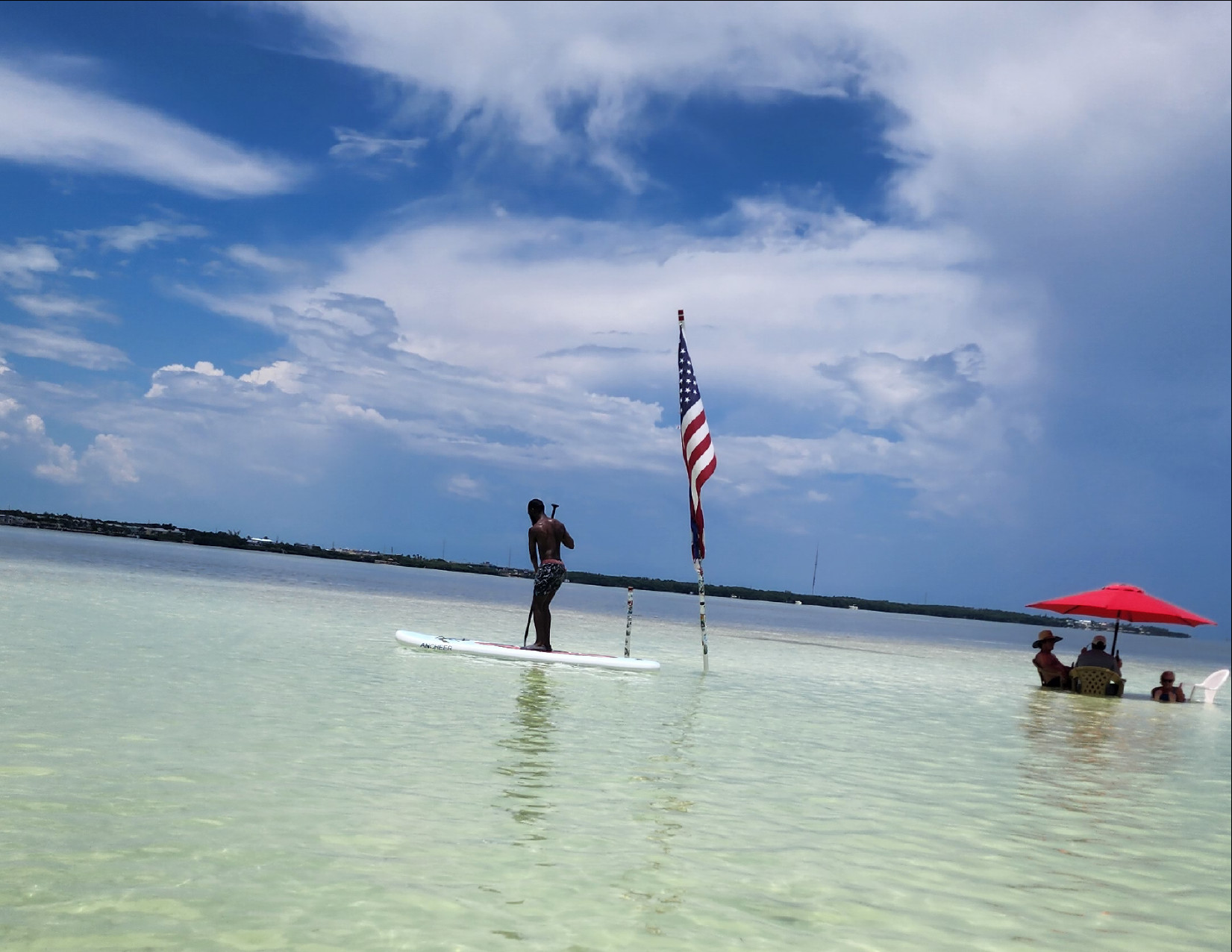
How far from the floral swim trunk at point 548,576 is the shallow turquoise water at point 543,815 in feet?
7.34

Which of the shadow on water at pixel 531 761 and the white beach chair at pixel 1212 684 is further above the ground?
the white beach chair at pixel 1212 684

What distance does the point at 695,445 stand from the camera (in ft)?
62.4

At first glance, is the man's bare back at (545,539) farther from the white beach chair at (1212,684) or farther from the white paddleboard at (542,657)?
the white beach chair at (1212,684)

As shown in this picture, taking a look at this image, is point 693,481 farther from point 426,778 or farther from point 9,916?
point 9,916

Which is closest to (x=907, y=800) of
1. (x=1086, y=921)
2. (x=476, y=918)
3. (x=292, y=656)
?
(x=1086, y=921)

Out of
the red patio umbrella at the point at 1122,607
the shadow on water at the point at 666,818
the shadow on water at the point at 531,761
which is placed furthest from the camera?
the red patio umbrella at the point at 1122,607

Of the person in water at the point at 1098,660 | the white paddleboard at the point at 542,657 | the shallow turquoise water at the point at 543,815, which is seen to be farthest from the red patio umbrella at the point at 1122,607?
the white paddleboard at the point at 542,657

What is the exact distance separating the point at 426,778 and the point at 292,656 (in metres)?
8.63

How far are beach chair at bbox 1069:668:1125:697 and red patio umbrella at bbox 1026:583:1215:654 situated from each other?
1.27m

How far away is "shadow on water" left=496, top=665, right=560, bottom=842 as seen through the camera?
272 inches

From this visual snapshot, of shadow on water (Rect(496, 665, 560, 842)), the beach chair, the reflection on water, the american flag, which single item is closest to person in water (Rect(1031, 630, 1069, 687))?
the beach chair

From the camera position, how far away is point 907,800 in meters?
8.83

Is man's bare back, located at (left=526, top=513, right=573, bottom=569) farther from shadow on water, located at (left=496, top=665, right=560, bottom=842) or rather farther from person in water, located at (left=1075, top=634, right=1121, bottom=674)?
person in water, located at (left=1075, top=634, right=1121, bottom=674)

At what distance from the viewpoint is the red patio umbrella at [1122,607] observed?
22.2 m
